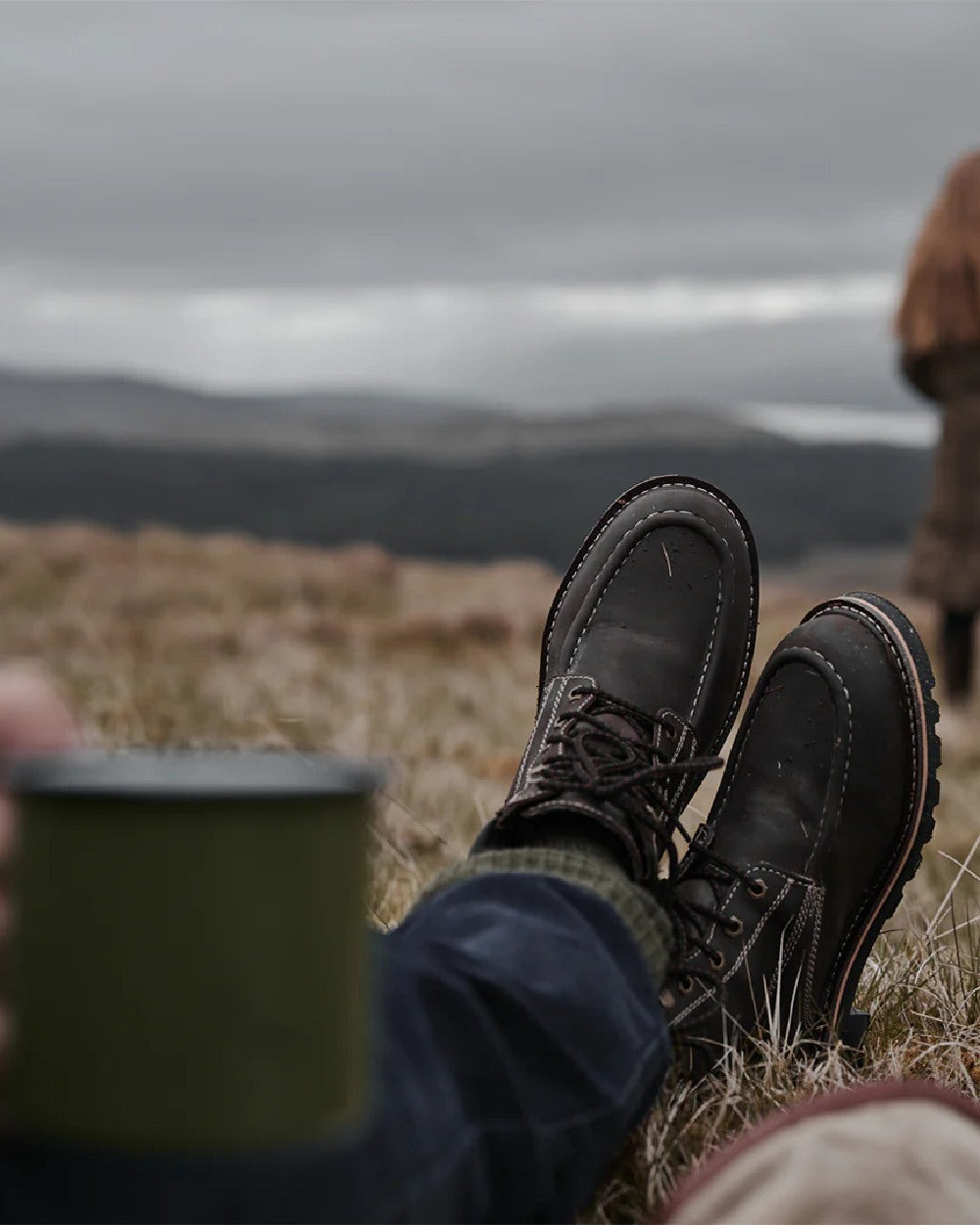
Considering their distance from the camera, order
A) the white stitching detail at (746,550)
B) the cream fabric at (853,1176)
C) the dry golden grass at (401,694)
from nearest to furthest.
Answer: the cream fabric at (853,1176) < the dry golden grass at (401,694) < the white stitching detail at (746,550)

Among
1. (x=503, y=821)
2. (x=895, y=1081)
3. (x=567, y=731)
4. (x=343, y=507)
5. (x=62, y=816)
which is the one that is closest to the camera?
(x=62, y=816)

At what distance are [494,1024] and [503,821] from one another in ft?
1.59

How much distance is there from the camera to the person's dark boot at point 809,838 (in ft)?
5.43

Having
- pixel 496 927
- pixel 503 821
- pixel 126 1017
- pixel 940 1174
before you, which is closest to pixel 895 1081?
pixel 940 1174

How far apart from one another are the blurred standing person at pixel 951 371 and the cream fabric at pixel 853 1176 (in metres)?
4.55

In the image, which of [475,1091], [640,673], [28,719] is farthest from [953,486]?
[28,719]

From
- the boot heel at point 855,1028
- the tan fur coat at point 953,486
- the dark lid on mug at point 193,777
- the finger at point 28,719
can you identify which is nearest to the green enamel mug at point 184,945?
the dark lid on mug at point 193,777

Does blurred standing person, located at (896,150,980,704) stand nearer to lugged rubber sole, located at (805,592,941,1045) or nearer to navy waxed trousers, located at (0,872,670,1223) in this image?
lugged rubber sole, located at (805,592,941,1045)

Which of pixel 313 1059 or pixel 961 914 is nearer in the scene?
pixel 313 1059

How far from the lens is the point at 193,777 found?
61 cm

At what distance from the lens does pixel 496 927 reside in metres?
1.20

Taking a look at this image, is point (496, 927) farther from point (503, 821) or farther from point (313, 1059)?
point (313, 1059)

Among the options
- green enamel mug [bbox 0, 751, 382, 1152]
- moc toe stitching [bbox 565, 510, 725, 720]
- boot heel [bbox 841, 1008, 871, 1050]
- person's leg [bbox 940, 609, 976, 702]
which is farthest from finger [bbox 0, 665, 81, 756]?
person's leg [bbox 940, 609, 976, 702]

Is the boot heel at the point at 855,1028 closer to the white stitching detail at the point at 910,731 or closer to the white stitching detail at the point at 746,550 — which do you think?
the white stitching detail at the point at 910,731
